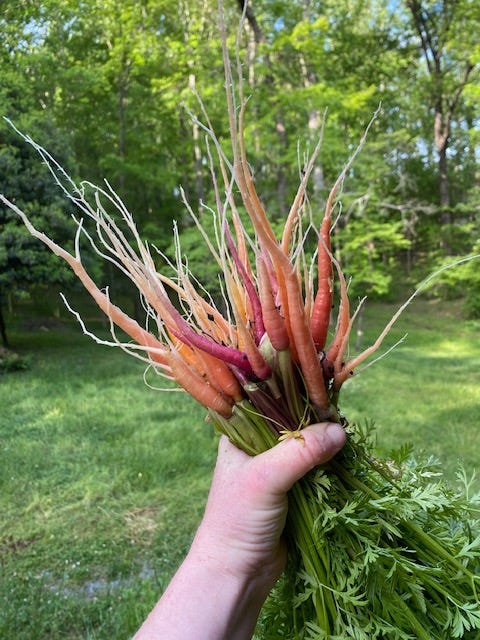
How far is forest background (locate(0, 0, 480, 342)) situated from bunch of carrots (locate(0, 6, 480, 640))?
5125mm

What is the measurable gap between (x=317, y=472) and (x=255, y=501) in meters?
0.16

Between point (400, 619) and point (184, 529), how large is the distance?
9.91 ft

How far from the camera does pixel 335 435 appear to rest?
1.10 m

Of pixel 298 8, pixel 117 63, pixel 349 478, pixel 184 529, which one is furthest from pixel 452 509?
pixel 117 63

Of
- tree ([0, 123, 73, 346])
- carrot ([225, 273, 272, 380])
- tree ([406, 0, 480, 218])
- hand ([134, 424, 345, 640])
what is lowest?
hand ([134, 424, 345, 640])

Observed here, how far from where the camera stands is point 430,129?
24844 millimetres

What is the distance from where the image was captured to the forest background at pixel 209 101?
403 inches

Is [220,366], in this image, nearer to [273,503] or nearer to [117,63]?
[273,503]

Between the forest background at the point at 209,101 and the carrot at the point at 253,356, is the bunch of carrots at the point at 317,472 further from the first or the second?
the forest background at the point at 209,101

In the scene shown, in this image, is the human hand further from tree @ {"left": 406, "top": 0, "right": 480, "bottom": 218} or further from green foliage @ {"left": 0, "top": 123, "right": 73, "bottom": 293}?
tree @ {"left": 406, "top": 0, "right": 480, "bottom": 218}

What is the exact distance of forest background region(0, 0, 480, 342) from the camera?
10227 mm

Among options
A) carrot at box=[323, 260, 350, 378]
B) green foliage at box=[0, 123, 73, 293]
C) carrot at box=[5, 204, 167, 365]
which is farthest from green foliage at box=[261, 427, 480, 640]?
green foliage at box=[0, 123, 73, 293]

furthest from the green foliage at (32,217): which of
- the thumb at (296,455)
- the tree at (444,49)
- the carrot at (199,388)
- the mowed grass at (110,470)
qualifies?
the tree at (444,49)

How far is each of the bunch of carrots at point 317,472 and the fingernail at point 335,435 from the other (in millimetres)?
57
